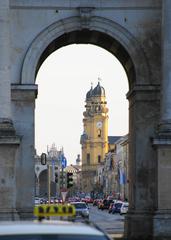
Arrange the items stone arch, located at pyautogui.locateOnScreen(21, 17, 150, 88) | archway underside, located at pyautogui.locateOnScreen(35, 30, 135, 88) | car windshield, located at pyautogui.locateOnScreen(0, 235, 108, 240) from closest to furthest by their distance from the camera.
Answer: car windshield, located at pyautogui.locateOnScreen(0, 235, 108, 240) → stone arch, located at pyautogui.locateOnScreen(21, 17, 150, 88) → archway underside, located at pyautogui.locateOnScreen(35, 30, 135, 88)

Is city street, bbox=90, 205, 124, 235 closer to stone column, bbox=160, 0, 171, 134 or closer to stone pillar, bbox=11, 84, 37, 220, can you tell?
stone pillar, bbox=11, 84, 37, 220

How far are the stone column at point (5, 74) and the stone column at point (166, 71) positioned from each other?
222 inches

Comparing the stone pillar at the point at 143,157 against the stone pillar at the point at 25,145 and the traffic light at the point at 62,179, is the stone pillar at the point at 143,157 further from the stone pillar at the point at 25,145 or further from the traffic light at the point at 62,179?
the stone pillar at the point at 25,145

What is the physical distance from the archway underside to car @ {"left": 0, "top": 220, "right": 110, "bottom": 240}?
26.0 meters

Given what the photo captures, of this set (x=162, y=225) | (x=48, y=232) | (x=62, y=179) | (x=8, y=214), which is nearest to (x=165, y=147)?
Answer: (x=162, y=225)

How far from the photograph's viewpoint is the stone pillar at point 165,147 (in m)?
31.9

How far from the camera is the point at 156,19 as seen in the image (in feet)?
115

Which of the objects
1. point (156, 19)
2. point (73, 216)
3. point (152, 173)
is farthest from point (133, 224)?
point (73, 216)

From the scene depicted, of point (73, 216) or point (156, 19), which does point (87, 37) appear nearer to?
point (156, 19)

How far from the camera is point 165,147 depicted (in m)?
32.0

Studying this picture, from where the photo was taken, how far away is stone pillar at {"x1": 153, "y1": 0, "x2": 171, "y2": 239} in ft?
105

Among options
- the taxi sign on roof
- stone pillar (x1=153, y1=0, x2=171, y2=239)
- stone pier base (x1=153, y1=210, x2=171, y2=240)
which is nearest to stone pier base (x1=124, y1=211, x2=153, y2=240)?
stone pier base (x1=153, y1=210, x2=171, y2=240)

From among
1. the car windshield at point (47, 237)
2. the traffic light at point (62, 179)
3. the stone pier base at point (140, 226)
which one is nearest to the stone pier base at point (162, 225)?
the stone pier base at point (140, 226)

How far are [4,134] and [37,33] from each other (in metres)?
4.99
